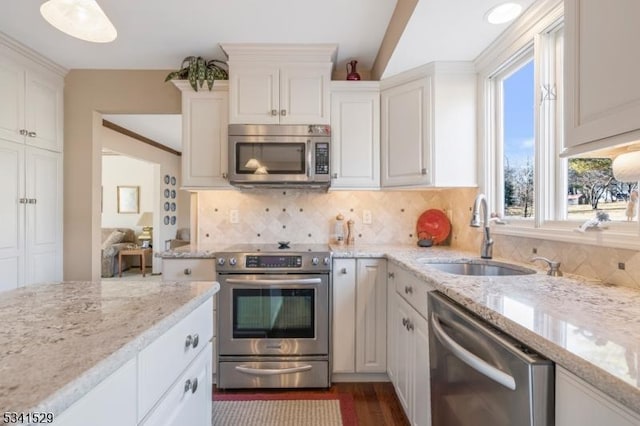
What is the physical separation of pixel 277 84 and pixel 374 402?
90.5 inches

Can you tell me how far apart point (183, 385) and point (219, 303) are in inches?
46.9

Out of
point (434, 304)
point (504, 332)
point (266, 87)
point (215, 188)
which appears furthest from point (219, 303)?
point (504, 332)

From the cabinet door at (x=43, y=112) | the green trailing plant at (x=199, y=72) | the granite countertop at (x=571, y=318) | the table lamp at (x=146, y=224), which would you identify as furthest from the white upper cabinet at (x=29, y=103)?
the table lamp at (x=146, y=224)

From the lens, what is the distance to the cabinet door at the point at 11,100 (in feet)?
7.32

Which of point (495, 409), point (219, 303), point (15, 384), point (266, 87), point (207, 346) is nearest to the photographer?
point (15, 384)

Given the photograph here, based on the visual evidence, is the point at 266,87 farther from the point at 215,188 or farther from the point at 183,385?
the point at 183,385

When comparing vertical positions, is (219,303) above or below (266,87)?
below

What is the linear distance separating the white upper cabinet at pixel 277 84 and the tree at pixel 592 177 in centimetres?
153

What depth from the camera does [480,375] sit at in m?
0.92

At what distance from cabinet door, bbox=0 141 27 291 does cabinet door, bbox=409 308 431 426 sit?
2.79 m

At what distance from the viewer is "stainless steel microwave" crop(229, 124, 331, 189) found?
2264mm

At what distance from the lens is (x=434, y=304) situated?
4.17 ft

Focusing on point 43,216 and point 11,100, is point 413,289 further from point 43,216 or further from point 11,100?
point 11,100

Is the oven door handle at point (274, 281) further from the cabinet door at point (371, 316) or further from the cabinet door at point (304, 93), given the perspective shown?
the cabinet door at point (304, 93)
